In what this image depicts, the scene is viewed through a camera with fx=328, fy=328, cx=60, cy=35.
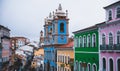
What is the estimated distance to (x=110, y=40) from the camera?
27.5 m

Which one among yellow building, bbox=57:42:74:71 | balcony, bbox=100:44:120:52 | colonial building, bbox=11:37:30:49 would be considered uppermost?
colonial building, bbox=11:37:30:49

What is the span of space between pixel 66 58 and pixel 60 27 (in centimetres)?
1329

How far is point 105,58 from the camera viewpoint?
2836 centimetres

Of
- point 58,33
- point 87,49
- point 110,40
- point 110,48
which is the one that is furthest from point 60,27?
point 110,48

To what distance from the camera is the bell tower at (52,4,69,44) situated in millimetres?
56219

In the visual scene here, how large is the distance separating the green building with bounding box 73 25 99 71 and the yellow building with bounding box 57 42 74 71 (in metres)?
2.13

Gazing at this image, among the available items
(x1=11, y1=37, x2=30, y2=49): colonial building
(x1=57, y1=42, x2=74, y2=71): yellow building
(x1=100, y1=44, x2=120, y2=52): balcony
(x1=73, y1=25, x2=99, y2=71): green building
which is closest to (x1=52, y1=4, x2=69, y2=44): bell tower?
(x1=57, y1=42, x2=74, y2=71): yellow building

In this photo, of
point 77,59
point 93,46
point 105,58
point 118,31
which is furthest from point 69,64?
point 118,31

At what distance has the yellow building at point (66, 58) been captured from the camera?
41088mm

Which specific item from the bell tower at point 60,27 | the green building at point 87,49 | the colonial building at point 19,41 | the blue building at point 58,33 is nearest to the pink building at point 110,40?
the green building at point 87,49

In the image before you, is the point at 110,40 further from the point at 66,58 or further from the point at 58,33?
the point at 58,33

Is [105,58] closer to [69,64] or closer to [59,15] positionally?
[69,64]

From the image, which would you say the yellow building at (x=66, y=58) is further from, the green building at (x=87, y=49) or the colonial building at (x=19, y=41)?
the colonial building at (x=19, y=41)

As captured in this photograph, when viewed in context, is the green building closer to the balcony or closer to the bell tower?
the balcony
